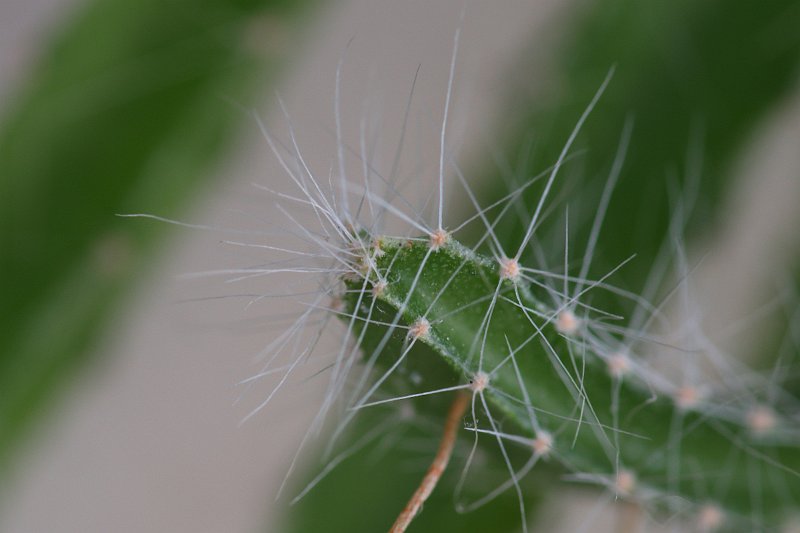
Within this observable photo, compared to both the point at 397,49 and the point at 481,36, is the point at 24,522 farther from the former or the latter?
the point at 481,36

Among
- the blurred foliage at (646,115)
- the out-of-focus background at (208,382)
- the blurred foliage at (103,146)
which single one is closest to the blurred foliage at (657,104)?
the blurred foliage at (646,115)

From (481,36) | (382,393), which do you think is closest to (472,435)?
(382,393)

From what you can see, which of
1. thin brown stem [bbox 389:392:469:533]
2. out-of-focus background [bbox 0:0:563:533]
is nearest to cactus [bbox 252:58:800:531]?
thin brown stem [bbox 389:392:469:533]

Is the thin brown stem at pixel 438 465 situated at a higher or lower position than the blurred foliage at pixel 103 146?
lower

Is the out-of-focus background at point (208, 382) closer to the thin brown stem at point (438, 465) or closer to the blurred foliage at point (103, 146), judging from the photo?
the blurred foliage at point (103, 146)

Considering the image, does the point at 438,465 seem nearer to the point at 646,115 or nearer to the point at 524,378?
the point at 524,378

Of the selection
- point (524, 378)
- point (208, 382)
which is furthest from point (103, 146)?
point (208, 382)
